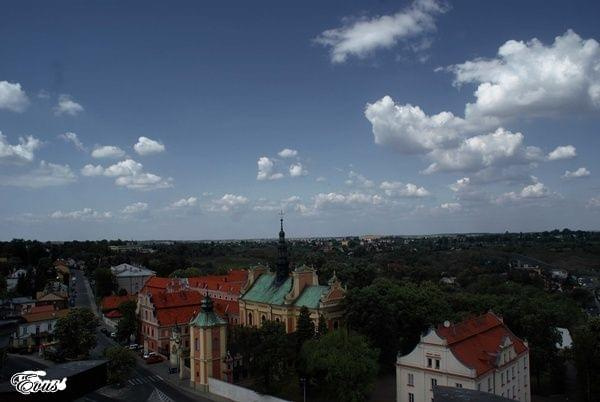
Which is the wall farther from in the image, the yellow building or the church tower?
the church tower

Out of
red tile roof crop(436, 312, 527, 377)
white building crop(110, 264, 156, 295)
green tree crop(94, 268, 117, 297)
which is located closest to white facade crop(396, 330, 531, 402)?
red tile roof crop(436, 312, 527, 377)

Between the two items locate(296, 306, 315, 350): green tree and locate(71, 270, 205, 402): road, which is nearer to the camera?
locate(71, 270, 205, 402): road

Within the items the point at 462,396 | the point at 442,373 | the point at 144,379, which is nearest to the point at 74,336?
the point at 144,379

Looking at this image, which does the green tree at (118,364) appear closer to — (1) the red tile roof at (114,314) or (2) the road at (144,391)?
(2) the road at (144,391)

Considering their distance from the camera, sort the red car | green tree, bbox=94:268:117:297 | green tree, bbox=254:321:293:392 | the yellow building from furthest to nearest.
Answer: green tree, bbox=94:268:117:297
the red car
the yellow building
green tree, bbox=254:321:293:392

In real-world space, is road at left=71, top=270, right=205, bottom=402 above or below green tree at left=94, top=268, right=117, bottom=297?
below

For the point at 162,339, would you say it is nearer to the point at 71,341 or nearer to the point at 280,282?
the point at 71,341

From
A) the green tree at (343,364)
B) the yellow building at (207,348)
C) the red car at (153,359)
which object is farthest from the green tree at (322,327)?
the red car at (153,359)

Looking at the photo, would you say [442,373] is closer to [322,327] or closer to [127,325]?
[322,327]
